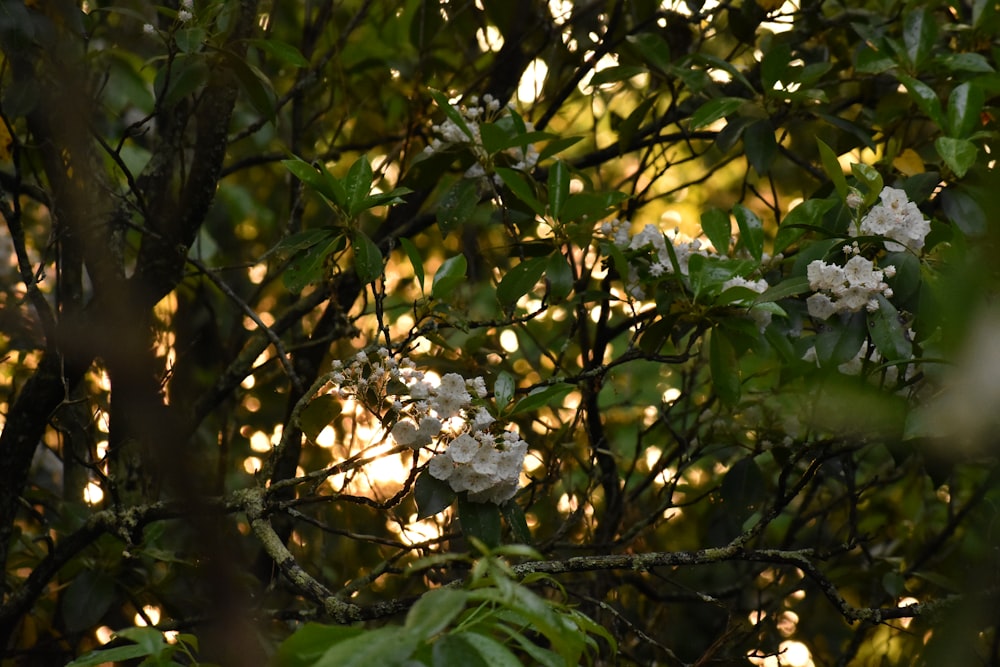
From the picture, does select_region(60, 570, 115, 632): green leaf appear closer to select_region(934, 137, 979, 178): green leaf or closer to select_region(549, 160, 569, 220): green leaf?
select_region(549, 160, 569, 220): green leaf

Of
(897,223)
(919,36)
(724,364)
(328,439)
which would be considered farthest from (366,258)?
(328,439)

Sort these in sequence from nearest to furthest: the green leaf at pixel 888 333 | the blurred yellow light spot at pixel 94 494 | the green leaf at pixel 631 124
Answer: the green leaf at pixel 888 333, the green leaf at pixel 631 124, the blurred yellow light spot at pixel 94 494

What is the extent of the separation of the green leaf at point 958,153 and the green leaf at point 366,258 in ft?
3.03

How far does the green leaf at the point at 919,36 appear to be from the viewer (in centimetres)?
187

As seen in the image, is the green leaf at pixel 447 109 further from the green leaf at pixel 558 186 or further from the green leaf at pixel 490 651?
the green leaf at pixel 490 651

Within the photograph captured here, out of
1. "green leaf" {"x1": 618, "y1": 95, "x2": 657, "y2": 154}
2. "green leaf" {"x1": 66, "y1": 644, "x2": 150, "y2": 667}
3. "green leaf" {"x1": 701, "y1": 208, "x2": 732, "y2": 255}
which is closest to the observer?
"green leaf" {"x1": 66, "y1": 644, "x2": 150, "y2": 667}

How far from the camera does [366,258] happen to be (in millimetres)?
1504

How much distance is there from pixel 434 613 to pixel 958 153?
126 centimetres

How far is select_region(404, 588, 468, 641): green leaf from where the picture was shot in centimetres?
77

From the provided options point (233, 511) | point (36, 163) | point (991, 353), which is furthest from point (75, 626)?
point (991, 353)

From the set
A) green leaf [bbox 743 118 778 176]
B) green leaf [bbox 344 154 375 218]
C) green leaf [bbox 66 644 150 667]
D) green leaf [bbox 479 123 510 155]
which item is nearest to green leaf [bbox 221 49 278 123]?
green leaf [bbox 344 154 375 218]

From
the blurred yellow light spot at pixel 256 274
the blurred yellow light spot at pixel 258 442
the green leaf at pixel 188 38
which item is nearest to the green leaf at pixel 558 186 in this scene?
the green leaf at pixel 188 38

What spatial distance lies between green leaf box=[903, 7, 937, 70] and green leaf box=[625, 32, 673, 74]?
17.7 inches

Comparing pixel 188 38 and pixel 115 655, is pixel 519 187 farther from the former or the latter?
pixel 115 655
